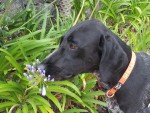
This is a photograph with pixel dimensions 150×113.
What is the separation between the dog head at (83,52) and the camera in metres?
3.57

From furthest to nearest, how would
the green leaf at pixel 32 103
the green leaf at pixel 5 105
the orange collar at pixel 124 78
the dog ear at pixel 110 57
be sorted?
1. the green leaf at pixel 5 105
2. the green leaf at pixel 32 103
3. the orange collar at pixel 124 78
4. the dog ear at pixel 110 57

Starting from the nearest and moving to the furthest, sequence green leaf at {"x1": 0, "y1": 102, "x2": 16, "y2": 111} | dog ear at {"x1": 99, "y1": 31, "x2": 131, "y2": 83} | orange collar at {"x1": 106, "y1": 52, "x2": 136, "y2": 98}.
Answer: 1. dog ear at {"x1": 99, "y1": 31, "x2": 131, "y2": 83}
2. orange collar at {"x1": 106, "y1": 52, "x2": 136, "y2": 98}
3. green leaf at {"x1": 0, "y1": 102, "x2": 16, "y2": 111}

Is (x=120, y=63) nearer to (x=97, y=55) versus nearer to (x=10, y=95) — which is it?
(x=97, y=55)

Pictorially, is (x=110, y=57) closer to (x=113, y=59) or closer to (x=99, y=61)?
(x=113, y=59)

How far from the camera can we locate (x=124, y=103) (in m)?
3.83

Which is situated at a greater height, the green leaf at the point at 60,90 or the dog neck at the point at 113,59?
the dog neck at the point at 113,59

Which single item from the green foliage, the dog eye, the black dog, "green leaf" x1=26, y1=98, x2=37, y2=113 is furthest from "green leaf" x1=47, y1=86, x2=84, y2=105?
the dog eye

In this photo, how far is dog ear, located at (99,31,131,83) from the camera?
3.54m

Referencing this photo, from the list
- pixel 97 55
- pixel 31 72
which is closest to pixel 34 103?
pixel 31 72

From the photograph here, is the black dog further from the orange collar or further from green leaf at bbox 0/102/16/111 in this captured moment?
green leaf at bbox 0/102/16/111

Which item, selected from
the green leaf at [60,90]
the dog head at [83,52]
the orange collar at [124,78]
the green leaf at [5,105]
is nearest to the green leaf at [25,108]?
the green leaf at [5,105]

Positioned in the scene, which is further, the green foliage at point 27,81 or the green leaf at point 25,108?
the green foliage at point 27,81

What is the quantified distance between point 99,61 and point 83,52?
0.66 ft

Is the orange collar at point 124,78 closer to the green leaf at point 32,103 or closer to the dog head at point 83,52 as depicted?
the dog head at point 83,52
